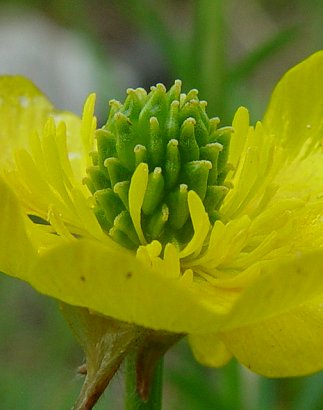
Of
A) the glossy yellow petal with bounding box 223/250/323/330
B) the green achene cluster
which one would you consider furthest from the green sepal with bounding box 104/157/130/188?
the glossy yellow petal with bounding box 223/250/323/330

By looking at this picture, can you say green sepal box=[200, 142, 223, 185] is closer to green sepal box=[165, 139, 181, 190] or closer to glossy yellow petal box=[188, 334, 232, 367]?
green sepal box=[165, 139, 181, 190]

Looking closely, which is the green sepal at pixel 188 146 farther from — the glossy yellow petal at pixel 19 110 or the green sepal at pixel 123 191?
the glossy yellow petal at pixel 19 110

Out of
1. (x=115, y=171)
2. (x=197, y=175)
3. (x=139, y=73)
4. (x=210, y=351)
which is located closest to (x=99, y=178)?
(x=115, y=171)

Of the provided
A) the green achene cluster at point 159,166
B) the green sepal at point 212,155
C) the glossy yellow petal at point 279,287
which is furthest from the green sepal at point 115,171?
the glossy yellow petal at point 279,287

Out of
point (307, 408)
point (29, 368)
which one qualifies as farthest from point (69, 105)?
point (307, 408)

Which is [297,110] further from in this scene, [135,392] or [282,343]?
[135,392]

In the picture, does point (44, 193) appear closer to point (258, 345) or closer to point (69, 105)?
point (258, 345)
